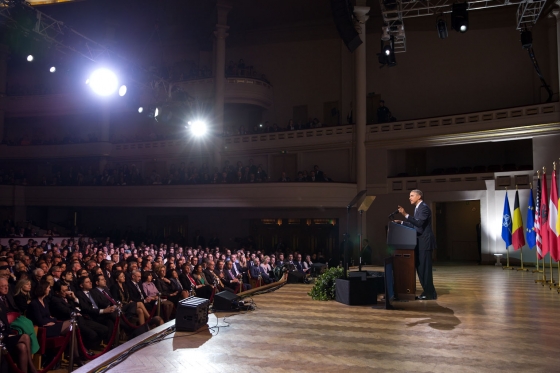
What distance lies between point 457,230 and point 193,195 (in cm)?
1041

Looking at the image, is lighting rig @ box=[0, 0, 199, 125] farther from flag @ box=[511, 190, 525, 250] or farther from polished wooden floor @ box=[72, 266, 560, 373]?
flag @ box=[511, 190, 525, 250]

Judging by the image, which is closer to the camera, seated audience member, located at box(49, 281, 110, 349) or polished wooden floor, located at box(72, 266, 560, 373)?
polished wooden floor, located at box(72, 266, 560, 373)

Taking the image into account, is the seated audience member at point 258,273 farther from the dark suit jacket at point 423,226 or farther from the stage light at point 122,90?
the stage light at point 122,90

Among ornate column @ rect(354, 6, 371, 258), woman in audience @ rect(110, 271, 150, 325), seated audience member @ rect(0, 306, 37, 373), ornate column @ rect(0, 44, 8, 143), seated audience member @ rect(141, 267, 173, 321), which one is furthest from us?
ornate column @ rect(0, 44, 8, 143)

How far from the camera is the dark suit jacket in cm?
652

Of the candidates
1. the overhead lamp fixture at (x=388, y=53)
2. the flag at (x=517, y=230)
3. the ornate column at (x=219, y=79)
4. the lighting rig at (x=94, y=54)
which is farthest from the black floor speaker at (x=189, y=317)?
the ornate column at (x=219, y=79)

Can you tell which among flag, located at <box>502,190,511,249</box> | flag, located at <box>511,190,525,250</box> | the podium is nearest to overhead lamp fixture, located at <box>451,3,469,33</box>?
flag, located at <box>511,190,525,250</box>

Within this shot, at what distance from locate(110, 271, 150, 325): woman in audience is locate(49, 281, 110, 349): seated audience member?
0.60 meters

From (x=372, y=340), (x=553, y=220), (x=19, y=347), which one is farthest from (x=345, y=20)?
(x=19, y=347)

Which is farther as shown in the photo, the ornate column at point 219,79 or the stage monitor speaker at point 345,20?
the ornate column at point 219,79

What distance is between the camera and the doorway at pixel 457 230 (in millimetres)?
18656

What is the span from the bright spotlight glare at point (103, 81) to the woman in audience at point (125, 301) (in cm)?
665

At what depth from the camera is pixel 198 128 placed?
20.3m

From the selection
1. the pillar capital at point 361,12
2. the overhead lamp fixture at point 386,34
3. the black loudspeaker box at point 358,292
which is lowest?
the black loudspeaker box at point 358,292
